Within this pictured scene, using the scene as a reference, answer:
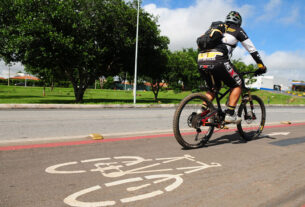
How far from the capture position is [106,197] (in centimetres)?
220

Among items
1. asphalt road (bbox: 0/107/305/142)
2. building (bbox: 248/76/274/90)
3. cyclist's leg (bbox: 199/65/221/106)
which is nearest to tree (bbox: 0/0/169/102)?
asphalt road (bbox: 0/107/305/142)

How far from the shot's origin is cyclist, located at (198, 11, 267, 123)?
4199mm

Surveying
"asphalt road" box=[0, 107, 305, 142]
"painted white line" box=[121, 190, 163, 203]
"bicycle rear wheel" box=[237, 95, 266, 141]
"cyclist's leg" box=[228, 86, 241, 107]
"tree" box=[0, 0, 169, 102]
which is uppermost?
"tree" box=[0, 0, 169, 102]

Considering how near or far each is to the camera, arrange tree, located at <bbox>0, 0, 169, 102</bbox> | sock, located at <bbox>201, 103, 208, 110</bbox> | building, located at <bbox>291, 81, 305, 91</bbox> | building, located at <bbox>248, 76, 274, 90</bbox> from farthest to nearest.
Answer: building, located at <bbox>291, 81, 305, 91</bbox>
building, located at <bbox>248, 76, 274, 90</bbox>
tree, located at <bbox>0, 0, 169, 102</bbox>
sock, located at <bbox>201, 103, 208, 110</bbox>

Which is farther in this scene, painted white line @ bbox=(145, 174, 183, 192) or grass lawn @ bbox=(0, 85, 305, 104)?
grass lawn @ bbox=(0, 85, 305, 104)

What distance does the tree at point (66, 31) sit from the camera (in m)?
17.0

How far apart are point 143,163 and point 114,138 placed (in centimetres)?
171

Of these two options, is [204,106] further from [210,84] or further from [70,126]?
[70,126]

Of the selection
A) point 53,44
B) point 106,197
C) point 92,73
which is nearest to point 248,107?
point 106,197

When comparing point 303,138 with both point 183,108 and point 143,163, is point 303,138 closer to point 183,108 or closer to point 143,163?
point 183,108

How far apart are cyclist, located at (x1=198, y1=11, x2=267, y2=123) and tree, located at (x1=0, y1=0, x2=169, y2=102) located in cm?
1472

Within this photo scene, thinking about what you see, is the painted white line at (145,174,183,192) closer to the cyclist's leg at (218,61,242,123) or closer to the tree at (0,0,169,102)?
the cyclist's leg at (218,61,242,123)

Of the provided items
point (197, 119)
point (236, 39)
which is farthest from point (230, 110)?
point (236, 39)

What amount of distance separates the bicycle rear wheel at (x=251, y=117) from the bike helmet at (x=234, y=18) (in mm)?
1613
